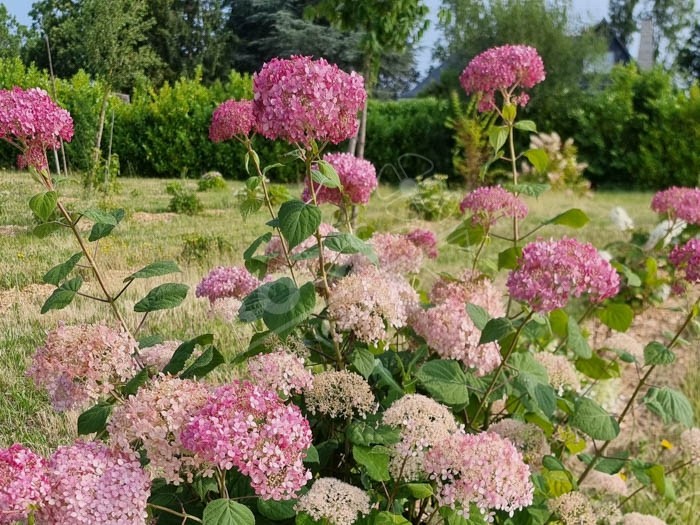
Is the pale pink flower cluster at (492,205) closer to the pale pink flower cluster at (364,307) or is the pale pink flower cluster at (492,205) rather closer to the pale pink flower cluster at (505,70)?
the pale pink flower cluster at (505,70)

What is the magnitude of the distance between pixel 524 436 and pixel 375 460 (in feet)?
1.72

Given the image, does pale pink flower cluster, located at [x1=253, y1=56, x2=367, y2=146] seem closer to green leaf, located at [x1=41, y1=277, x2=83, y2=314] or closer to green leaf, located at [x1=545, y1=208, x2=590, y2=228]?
green leaf, located at [x1=41, y1=277, x2=83, y2=314]

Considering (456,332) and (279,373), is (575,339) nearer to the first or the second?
(456,332)

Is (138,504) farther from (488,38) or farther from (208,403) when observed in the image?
(488,38)

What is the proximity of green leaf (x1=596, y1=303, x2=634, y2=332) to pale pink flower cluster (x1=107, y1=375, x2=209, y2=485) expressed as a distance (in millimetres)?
1308

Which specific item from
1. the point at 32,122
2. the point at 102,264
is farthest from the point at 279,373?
the point at 102,264

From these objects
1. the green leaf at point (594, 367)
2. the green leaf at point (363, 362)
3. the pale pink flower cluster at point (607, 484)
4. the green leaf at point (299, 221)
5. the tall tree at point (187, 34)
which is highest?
the tall tree at point (187, 34)

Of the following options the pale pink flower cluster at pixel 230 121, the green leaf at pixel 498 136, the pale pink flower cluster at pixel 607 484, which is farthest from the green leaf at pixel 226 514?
the pale pink flower cluster at pixel 607 484

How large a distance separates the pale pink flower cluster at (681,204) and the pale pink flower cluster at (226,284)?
4.74 feet

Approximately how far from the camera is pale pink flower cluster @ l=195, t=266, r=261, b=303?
158cm

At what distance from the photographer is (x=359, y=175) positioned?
1.65m

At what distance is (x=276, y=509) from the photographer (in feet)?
3.56

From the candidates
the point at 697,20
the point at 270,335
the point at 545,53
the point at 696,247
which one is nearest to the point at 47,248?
the point at 270,335

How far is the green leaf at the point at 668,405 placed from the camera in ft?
5.29
